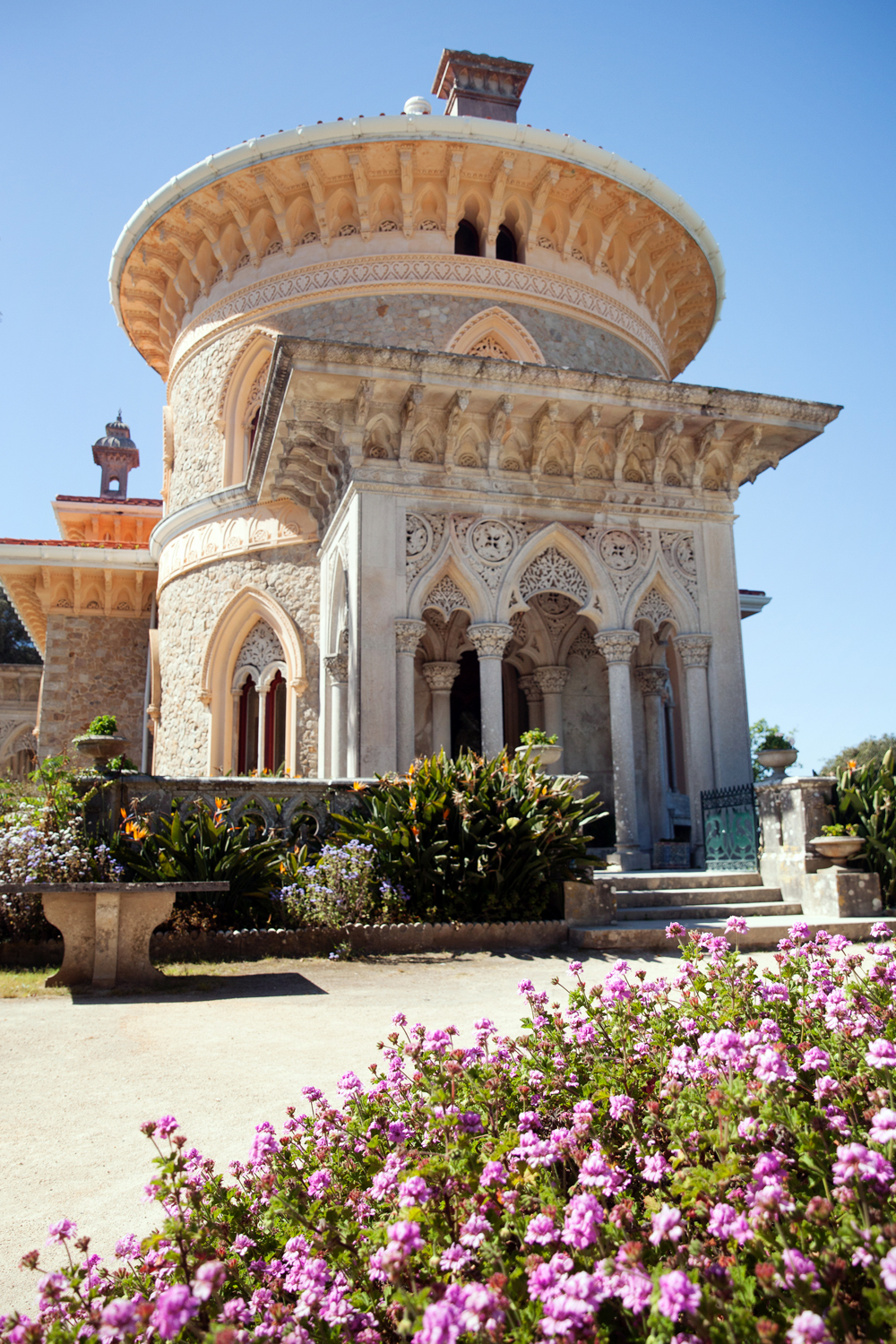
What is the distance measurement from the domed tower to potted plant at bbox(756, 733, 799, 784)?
1.51 meters

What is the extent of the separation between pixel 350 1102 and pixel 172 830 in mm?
5159

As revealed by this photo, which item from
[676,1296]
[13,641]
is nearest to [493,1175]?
[676,1296]

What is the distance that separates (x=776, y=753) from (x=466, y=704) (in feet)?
21.6

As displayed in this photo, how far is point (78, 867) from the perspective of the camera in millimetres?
6992

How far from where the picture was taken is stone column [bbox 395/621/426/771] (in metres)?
11.1

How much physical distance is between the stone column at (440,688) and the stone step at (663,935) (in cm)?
667

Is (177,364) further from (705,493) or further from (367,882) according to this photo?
(367,882)

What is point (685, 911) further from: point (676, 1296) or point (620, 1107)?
point (676, 1296)

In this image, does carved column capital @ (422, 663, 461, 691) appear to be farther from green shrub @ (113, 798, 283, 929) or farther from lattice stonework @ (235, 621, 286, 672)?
green shrub @ (113, 798, 283, 929)

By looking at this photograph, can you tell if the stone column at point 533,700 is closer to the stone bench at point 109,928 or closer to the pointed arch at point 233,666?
the pointed arch at point 233,666

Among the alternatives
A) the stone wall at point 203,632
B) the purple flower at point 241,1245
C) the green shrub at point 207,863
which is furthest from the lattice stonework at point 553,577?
the purple flower at point 241,1245

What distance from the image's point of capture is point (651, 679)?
14594 mm

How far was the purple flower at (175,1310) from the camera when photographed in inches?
58.3

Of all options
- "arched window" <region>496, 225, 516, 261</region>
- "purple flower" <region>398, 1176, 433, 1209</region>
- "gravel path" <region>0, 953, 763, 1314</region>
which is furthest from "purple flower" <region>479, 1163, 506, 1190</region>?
"arched window" <region>496, 225, 516, 261</region>
